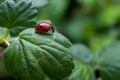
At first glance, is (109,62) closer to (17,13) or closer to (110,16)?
(17,13)

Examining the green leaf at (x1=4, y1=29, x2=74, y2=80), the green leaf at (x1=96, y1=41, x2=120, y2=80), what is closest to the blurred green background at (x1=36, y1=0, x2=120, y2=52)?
Answer: the green leaf at (x1=96, y1=41, x2=120, y2=80)

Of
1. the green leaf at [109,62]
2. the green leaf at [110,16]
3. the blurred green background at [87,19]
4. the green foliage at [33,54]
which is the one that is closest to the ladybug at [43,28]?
the green foliage at [33,54]

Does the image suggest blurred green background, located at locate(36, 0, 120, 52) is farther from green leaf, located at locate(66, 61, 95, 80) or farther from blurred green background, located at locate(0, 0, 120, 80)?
green leaf, located at locate(66, 61, 95, 80)

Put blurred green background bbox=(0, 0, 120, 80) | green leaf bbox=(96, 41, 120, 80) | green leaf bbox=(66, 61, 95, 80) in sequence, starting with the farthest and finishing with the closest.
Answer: blurred green background bbox=(0, 0, 120, 80)
green leaf bbox=(96, 41, 120, 80)
green leaf bbox=(66, 61, 95, 80)

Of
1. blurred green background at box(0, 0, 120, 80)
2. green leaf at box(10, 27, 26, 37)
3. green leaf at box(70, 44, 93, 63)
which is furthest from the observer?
blurred green background at box(0, 0, 120, 80)

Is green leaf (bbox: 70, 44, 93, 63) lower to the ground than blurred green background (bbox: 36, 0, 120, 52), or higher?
lower
